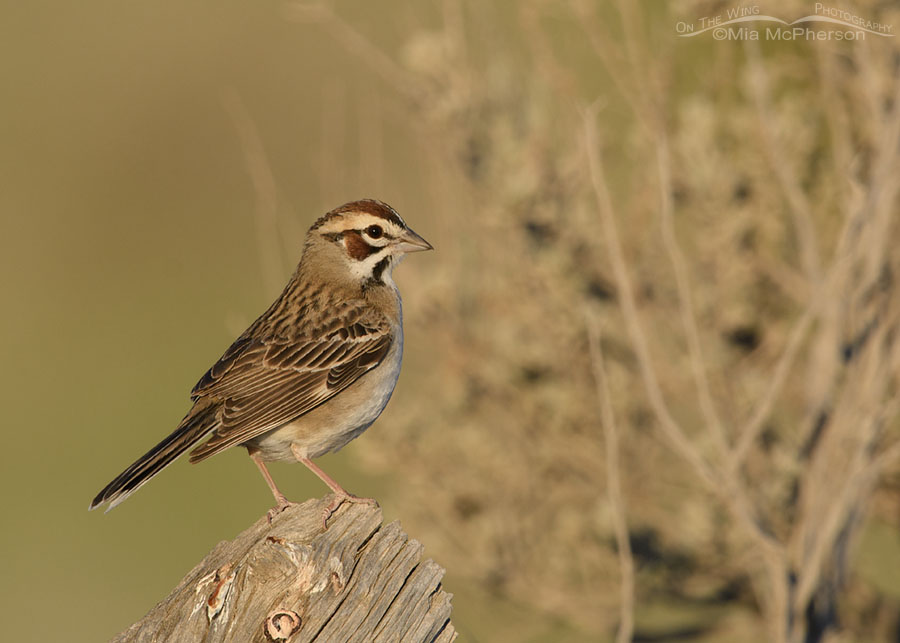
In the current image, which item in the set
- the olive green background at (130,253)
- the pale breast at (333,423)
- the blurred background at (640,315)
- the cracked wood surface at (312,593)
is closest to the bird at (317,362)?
the pale breast at (333,423)

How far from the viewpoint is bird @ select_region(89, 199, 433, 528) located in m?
6.16

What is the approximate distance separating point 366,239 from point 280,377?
0.99 meters

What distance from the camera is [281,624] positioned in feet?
14.1

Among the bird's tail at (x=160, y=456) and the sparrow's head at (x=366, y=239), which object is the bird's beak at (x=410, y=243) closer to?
the sparrow's head at (x=366, y=239)

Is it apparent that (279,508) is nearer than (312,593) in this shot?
No

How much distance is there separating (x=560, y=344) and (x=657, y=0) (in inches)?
215

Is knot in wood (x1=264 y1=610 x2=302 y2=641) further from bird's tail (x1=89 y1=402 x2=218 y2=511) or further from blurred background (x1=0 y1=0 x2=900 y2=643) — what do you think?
blurred background (x1=0 y1=0 x2=900 y2=643)

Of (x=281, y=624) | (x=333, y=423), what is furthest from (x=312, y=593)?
(x=333, y=423)

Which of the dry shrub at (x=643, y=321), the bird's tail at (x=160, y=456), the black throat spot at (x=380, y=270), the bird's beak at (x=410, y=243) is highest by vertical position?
the bird's beak at (x=410, y=243)

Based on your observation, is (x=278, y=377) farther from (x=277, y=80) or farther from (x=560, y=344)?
(x=277, y=80)

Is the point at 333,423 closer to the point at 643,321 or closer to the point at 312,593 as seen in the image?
the point at 312,593

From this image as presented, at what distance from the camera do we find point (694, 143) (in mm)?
8992

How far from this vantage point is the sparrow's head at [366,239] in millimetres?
6906

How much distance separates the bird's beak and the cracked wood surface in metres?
2.36
